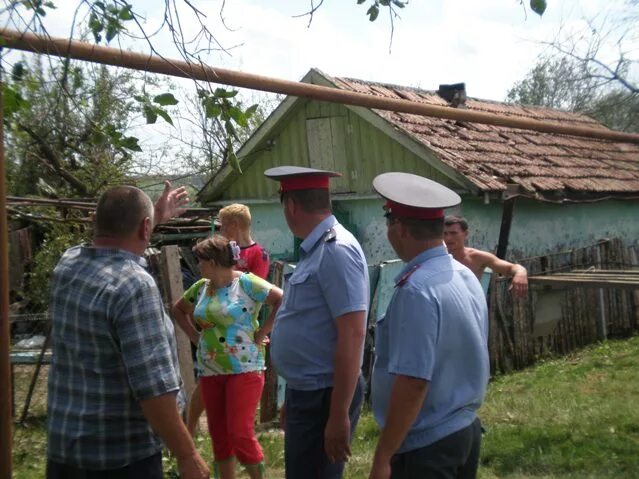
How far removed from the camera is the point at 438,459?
9.98ft

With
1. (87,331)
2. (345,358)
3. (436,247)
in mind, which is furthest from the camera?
(345,358)

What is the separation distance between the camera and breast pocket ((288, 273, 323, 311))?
366cm

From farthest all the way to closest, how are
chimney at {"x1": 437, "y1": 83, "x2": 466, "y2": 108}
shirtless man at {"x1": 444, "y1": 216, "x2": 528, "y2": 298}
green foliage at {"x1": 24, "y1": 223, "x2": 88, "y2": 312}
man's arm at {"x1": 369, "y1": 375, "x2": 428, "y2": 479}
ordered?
chimney at {"x1": 437, "y1": 83, "x2": 466, "y2": 108}
green foliage at {"x1": 24, "y1": 223, "x2": 88, "y2": 312}
shirtless man at {"x1": 444, "y1": 216, "x2": 528, "y2": 298}
man's arm at {"x1": 369, "y1": 375, "x2": 428, "y2": 479}

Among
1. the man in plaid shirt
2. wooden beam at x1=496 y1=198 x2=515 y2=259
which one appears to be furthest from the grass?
the man in plaid shirt

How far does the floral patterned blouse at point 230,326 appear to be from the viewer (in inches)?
203

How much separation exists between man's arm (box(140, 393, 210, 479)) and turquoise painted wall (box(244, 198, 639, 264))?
8.61 metres

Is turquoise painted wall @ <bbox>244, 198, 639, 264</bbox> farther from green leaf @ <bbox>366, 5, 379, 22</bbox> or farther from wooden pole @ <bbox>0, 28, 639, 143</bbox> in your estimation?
green leaf @ <bbox>366, 5, 379, 22</bbox>

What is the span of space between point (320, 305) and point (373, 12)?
4.58 ft

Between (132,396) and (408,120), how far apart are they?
972cm

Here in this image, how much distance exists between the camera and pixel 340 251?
Result: 3631 millimetres

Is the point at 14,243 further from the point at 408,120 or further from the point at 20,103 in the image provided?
the point at 20,103

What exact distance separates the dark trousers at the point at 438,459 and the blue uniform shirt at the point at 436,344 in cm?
3

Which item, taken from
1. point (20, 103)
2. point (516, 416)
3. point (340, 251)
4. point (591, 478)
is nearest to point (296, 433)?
point (340, 251)

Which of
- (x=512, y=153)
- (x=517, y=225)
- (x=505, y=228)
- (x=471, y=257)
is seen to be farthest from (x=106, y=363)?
(x=512, y=153)
